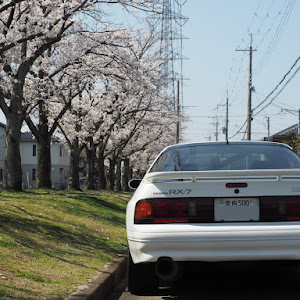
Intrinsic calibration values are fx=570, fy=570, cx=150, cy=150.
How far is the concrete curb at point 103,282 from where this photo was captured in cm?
582

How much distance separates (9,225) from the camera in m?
9.89

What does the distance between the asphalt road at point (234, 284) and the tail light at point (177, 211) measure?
47cm

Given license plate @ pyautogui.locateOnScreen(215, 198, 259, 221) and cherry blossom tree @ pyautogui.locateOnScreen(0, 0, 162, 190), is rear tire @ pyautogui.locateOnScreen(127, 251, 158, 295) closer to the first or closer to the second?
license plate @ pyautogui.locateOnScreen(215, 198, 259, 221)

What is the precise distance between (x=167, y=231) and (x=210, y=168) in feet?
3.86

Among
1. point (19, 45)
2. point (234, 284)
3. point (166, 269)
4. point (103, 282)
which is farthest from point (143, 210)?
point (19, 45)

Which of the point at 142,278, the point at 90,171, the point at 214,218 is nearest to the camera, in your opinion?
the point at 214,218

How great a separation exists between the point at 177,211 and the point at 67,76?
22.3 metres

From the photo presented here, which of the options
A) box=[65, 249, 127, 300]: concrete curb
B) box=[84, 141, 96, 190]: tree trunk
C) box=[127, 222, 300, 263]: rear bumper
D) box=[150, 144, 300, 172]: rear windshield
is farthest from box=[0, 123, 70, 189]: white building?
box=[127, 222, 300, 263]: rear bumper

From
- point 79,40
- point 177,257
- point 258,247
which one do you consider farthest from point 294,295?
point 79,40

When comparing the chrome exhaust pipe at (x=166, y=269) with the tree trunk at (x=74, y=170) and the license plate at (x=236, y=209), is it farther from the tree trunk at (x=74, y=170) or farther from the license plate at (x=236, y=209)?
the tree trunk at (x=74, y=170)

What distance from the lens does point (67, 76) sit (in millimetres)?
26844

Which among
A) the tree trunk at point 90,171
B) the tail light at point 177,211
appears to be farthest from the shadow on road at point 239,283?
the tree trunk at point 90,171

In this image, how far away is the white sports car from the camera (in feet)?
16.8

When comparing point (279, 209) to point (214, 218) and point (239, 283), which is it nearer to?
point (214, 218)
